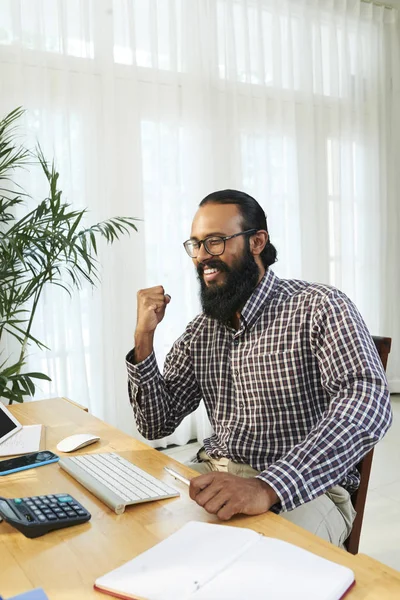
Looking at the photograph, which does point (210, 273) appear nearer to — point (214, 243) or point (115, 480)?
point (214, 243)

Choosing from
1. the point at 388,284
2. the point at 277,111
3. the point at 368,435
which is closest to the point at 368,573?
the point at 368,435

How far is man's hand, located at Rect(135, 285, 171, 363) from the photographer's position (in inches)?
65.2

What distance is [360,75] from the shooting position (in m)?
4.47

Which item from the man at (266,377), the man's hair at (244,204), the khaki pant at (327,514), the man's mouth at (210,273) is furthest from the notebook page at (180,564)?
the man's hair at (244,204)

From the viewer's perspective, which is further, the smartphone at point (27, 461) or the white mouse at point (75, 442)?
the white mouse at point (75, 442)

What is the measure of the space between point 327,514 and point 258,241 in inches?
30.0

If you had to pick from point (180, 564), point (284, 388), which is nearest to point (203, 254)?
point (284, 388)

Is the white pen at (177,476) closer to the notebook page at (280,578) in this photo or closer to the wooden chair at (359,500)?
the notebook page at (280,578)

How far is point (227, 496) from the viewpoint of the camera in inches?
40.9

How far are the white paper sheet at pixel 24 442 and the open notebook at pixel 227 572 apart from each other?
0.67m

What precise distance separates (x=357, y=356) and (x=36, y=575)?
830 mm

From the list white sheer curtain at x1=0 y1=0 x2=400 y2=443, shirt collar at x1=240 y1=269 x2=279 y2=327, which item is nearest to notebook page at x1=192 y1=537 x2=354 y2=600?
shirt collar at x1=240 y1=269 x2=279 y2=327

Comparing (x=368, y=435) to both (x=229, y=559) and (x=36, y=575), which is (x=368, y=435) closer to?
(x=229, y=559)

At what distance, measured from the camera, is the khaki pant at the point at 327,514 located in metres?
1.33
